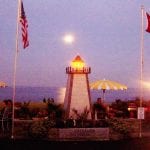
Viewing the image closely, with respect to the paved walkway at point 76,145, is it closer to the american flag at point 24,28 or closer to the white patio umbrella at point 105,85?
the american flag at point 24,28

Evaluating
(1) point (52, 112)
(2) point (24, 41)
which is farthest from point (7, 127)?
(2) point (24, 41)

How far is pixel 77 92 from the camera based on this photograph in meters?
30.5

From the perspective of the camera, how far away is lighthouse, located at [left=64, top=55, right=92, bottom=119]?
99.8 feet

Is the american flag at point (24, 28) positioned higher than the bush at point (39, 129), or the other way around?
the american flag at point (24, 28)

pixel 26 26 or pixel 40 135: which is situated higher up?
pixel 26 26

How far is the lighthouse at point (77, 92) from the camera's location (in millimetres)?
30406

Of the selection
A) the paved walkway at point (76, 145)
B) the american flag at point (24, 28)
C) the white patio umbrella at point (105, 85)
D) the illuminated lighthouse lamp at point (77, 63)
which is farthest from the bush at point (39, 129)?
the white patio umbrella at point (105, 85)

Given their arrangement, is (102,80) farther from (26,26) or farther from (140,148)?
(140,148)

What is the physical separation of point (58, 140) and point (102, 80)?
28.9ft

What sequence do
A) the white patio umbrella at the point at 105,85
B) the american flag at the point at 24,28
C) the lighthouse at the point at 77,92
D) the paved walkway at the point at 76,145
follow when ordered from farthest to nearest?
the white patio umbrella at the point at 105,85 < the lighthouse at the point at 77,92 < the american flag at the point at 24,28 < the paved walkway at the point at 76,145

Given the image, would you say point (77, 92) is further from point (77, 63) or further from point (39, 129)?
point (39, 129)

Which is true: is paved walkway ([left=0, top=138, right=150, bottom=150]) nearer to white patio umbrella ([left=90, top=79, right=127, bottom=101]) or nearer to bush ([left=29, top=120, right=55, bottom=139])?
bush ([left=29, top=120, right=55, bottom=139])

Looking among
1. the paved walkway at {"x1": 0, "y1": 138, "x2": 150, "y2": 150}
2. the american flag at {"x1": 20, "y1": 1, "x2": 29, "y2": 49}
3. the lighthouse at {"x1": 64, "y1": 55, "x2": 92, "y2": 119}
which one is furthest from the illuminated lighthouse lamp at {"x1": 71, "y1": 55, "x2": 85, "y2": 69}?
the paved walkway at {"x1": 0, "y1": 138, "x2": 150, "y2": 150}

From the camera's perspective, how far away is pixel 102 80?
113 feet
